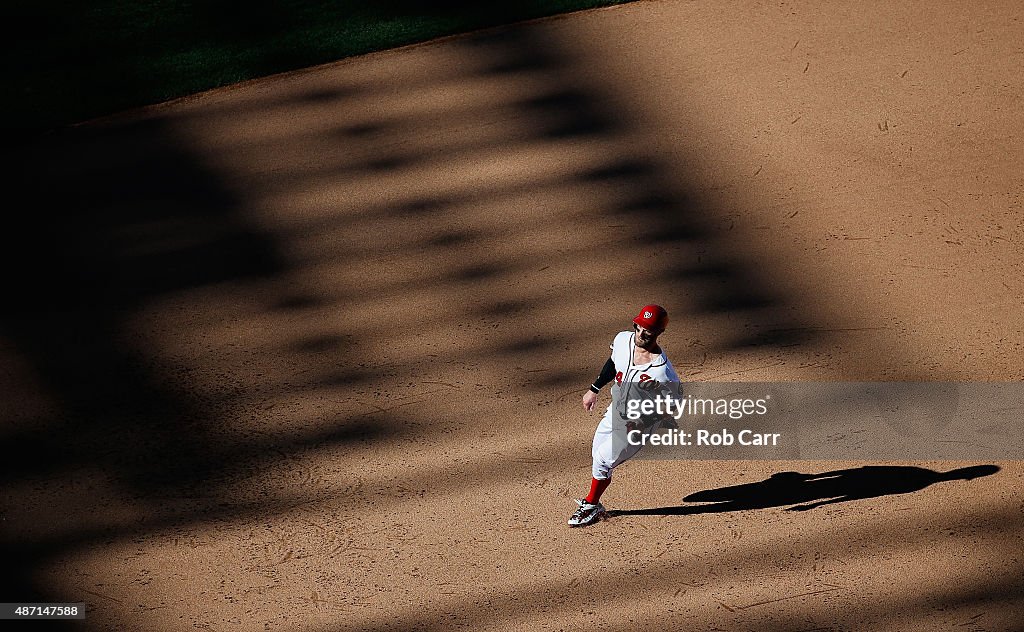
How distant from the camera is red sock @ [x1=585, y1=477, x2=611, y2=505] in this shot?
6500mm

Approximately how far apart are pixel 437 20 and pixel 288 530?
21.0 ft

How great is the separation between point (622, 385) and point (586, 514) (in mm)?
876

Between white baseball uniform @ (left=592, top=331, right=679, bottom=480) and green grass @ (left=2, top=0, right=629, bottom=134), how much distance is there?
228 inches

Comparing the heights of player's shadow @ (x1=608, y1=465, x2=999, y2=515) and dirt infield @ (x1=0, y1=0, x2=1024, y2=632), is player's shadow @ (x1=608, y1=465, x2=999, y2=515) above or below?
below

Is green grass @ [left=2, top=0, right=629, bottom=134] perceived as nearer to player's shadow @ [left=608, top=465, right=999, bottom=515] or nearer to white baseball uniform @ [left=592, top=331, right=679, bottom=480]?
white baseball uniform @ [left=592, top=331, right=679, bottom=480]

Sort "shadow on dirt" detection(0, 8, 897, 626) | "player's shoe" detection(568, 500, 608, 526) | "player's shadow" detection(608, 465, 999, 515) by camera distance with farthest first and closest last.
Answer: "shadow on dirt" detection(0, 8, 897, 626), "player's shadow" detection(608, 465, 999, 515), "player's shoe" detection(568, 500, 608, 526)

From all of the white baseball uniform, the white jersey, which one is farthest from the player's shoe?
the white jersey

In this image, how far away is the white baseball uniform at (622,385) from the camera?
6.30 meters

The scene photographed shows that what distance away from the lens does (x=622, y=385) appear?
6.40 m

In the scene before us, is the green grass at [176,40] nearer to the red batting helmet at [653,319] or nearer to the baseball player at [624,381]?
the baseball player at [624,381]

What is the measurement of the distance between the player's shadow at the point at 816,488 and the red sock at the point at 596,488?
23 cm

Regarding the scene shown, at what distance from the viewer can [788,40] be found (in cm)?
1071

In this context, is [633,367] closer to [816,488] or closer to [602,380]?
[602,380]

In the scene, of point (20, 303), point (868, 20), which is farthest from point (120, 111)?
point (868, 20)
